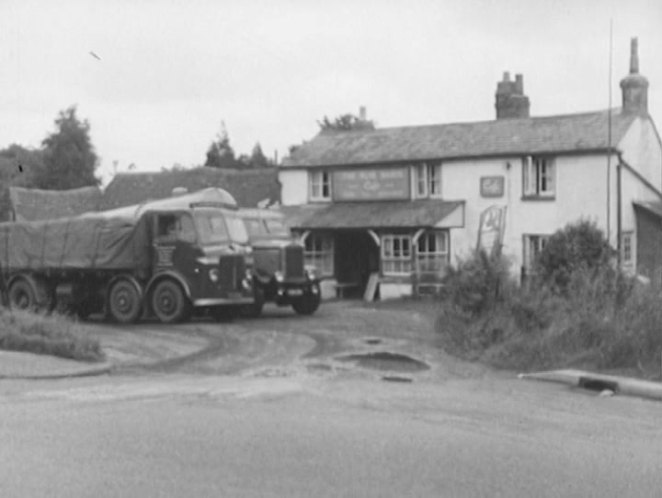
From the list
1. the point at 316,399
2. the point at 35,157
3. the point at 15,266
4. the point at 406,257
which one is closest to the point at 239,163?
the point at 35,157

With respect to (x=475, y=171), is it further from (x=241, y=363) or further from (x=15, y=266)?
(x=241, y=363)

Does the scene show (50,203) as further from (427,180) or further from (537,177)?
(537,177)

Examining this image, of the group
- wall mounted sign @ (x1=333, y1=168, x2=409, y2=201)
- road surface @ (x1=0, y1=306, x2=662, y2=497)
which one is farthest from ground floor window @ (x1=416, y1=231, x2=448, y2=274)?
road surface @ (x1=0, y1=306, x2=662, y2=497)

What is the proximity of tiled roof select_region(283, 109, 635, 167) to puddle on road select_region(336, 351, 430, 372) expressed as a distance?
65.2ft

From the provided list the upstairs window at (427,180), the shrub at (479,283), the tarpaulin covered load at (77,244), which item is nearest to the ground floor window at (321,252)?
the upstairs window at (427,180)

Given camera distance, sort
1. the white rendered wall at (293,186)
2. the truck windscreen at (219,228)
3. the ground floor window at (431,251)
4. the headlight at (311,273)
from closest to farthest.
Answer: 1. the truck windscreen at (219,228)
2. the headlight at (311,273)
3. the ground floor window at (431,251)
4. the white rendered wall at (293,186)

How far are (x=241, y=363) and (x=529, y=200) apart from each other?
21.9m

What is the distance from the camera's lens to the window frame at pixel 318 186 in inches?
1635

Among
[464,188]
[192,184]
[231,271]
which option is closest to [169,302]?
[231,271]

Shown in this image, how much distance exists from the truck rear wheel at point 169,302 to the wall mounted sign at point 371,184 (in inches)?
641

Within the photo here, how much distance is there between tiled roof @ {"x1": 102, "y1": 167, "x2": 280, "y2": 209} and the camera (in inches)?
2037

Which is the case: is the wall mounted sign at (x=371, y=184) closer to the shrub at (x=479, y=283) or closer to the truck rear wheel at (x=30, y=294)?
the truck rear wheel at (x=30, y=294)

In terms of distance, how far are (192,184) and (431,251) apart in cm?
1765

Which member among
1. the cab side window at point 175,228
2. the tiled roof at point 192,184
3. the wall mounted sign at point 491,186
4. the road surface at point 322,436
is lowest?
the road surface at point 322,436
